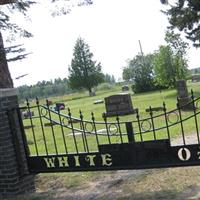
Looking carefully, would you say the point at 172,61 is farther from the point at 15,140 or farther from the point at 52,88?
the point at 52,88

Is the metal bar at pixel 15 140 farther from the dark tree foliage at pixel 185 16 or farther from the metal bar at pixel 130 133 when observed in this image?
the dark tree foliage at pixel 185 16

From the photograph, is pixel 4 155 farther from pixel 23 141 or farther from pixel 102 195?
pixel 102 195

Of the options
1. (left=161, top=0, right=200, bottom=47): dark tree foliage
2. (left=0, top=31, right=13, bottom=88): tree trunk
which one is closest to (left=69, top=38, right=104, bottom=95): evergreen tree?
(left=161, top=0, right=200, bottom=47): dark tree foliage

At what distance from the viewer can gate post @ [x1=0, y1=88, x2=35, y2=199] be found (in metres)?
7.16

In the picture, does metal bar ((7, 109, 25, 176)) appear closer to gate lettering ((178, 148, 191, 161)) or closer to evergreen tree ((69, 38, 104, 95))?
gate lettering ((178, 148, 191, 161))

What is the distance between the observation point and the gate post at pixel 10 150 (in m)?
7.16

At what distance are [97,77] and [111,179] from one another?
80897 millimetres

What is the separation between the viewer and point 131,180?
7.08 m

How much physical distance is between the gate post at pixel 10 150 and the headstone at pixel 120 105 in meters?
15.7

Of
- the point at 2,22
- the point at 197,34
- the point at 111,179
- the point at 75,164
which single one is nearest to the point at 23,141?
the point at 75,164

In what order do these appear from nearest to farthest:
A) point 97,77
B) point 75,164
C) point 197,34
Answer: point 75,164 < point 197,34 < point 97,77

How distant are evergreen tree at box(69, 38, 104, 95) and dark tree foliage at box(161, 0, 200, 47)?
5673 centimetres

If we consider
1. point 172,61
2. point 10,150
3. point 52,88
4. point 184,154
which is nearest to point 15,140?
point 10,150

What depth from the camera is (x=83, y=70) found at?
87250mm
